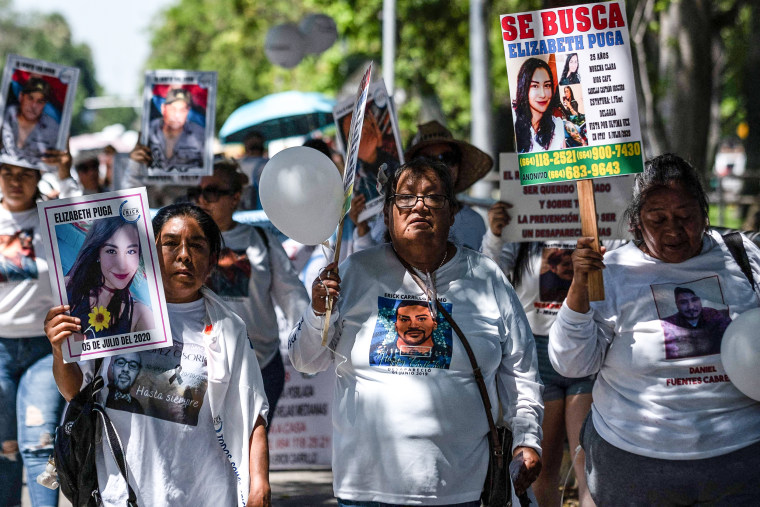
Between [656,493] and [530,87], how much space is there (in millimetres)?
1581

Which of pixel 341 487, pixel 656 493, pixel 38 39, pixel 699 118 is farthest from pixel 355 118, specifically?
pixel 38 39

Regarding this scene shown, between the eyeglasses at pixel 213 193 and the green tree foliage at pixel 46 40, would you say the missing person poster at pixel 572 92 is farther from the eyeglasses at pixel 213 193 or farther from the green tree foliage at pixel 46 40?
the green tree foliage at pixel 46 40

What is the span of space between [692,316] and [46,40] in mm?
94569

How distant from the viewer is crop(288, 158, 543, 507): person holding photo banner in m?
3.54

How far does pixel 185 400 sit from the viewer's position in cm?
357

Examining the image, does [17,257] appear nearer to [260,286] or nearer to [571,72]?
[260,286]

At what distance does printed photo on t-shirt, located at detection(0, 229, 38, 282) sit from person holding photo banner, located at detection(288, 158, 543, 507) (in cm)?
238

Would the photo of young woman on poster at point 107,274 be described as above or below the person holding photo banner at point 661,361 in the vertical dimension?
above

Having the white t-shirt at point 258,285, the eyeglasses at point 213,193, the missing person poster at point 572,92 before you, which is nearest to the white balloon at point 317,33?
the eyeglasses at point 213,193

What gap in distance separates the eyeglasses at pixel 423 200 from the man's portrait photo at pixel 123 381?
1073 mm

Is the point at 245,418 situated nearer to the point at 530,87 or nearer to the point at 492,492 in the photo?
the point at 492,492

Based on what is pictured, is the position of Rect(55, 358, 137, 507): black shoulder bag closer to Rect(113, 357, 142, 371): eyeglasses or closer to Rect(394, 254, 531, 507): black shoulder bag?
Rect(113, 357, 142, 371): eyeglasses

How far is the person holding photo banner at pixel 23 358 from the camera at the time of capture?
17.2ft

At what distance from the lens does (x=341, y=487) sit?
3.62 m
